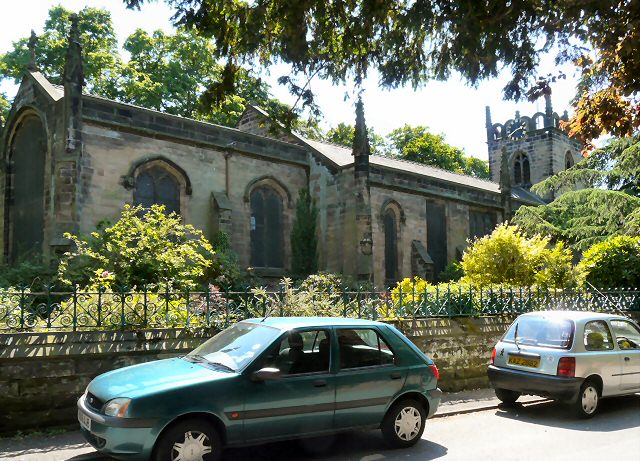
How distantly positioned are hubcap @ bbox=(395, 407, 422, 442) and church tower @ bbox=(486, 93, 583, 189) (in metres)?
42.0

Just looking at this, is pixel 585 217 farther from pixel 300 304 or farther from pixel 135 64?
pixel 135 64

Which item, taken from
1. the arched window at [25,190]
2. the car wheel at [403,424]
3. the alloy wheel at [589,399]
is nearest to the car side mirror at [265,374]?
the car wheel at [403,424]

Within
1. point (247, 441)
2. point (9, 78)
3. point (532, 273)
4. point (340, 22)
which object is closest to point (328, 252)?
point (532, 273)

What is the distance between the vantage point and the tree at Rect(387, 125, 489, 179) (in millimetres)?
51844

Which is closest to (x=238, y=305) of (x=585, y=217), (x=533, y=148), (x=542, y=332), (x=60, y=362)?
(x=60, y=362)

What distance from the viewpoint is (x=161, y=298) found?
336 inches

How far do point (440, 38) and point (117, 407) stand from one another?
776cm

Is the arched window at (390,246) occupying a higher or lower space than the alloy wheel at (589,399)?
higher

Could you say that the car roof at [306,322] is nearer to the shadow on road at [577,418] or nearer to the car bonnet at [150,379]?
the car bonnet at [150,379]

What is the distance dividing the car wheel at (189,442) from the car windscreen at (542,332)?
17.2 feet

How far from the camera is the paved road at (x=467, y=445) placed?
6086mm

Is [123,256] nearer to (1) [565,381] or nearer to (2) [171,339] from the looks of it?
(2) [171,339]

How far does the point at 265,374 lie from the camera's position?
5.59 metres

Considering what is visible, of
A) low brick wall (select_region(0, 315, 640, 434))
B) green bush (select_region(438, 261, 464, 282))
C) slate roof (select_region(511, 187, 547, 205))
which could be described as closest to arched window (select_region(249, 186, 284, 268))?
green bush (select_region(438, 261, 464, 282))
